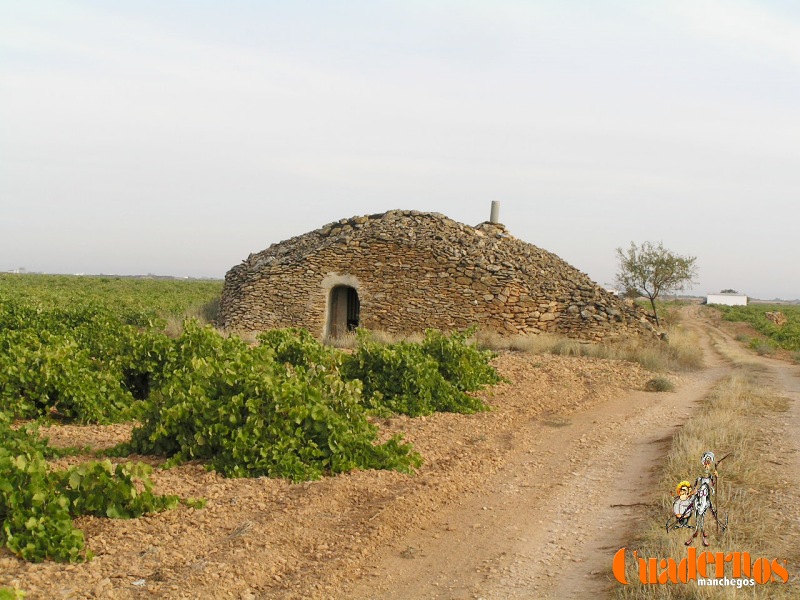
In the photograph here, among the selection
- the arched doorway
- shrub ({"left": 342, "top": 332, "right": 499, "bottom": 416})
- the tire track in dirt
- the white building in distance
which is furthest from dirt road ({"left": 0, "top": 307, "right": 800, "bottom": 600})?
the white building in distance

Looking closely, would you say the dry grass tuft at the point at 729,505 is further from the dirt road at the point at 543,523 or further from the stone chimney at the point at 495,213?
the stone chimney at the point at 495,213

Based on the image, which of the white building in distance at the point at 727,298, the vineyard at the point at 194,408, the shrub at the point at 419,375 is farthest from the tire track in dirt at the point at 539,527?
the white building in distance at the point at 727,298

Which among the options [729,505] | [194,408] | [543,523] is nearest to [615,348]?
[729,505]

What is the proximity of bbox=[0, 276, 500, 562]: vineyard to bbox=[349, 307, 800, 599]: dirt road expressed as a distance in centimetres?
104

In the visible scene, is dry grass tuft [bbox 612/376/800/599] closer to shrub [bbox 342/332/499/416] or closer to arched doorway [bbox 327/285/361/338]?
shrub [bbox 342/332/499/416]

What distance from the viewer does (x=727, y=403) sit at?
10.0 meters

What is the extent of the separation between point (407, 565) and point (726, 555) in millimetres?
1936

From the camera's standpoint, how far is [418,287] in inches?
682

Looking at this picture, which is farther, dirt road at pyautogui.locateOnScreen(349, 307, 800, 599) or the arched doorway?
the arched doorway

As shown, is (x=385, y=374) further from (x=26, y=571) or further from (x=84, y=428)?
(x=26, y=571)

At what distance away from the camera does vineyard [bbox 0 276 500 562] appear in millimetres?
4793

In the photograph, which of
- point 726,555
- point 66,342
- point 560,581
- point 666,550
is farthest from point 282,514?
point 66,342

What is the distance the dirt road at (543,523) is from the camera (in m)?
4.34

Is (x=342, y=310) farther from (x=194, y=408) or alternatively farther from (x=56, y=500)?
(x=56, y=500)
